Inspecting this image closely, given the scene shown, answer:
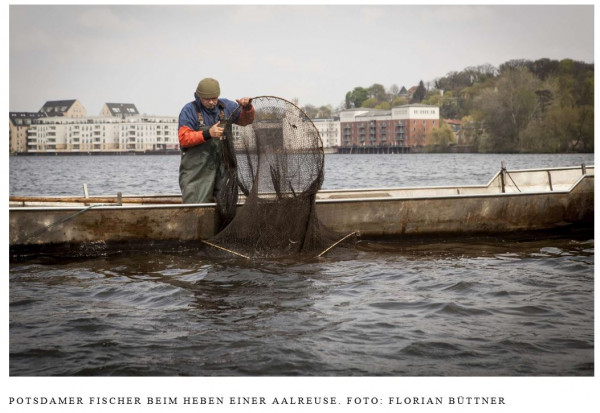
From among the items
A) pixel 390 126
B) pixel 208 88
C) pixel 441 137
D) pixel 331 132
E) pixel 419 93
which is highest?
pixel 419 93

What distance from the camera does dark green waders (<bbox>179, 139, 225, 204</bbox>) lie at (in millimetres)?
10305

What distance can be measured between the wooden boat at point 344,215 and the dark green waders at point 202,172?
290 mm

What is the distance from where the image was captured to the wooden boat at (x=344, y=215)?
10.1 metres

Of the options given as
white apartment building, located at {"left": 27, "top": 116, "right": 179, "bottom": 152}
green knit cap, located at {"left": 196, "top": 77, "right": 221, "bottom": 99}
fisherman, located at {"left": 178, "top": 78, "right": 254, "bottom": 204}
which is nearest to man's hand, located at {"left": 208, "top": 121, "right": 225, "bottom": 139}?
fisherman, located at {"left": 178, "top": 78, "right": 254, "bottom": 204}

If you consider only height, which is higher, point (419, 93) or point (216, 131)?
point (419, 93)

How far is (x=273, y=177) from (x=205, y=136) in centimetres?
105

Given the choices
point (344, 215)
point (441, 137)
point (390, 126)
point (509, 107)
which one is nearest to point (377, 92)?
point (390, 126)

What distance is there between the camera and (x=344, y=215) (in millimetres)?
10969

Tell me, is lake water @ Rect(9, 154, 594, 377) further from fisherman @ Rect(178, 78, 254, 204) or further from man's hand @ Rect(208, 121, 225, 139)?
man's hand @ Rect(208, 121, 225, 139)

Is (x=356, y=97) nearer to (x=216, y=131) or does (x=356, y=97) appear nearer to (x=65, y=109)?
(x=65, y=109)

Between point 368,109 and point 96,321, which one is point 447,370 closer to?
point 96,321

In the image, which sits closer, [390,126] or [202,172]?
[202,172]

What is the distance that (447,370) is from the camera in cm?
581
